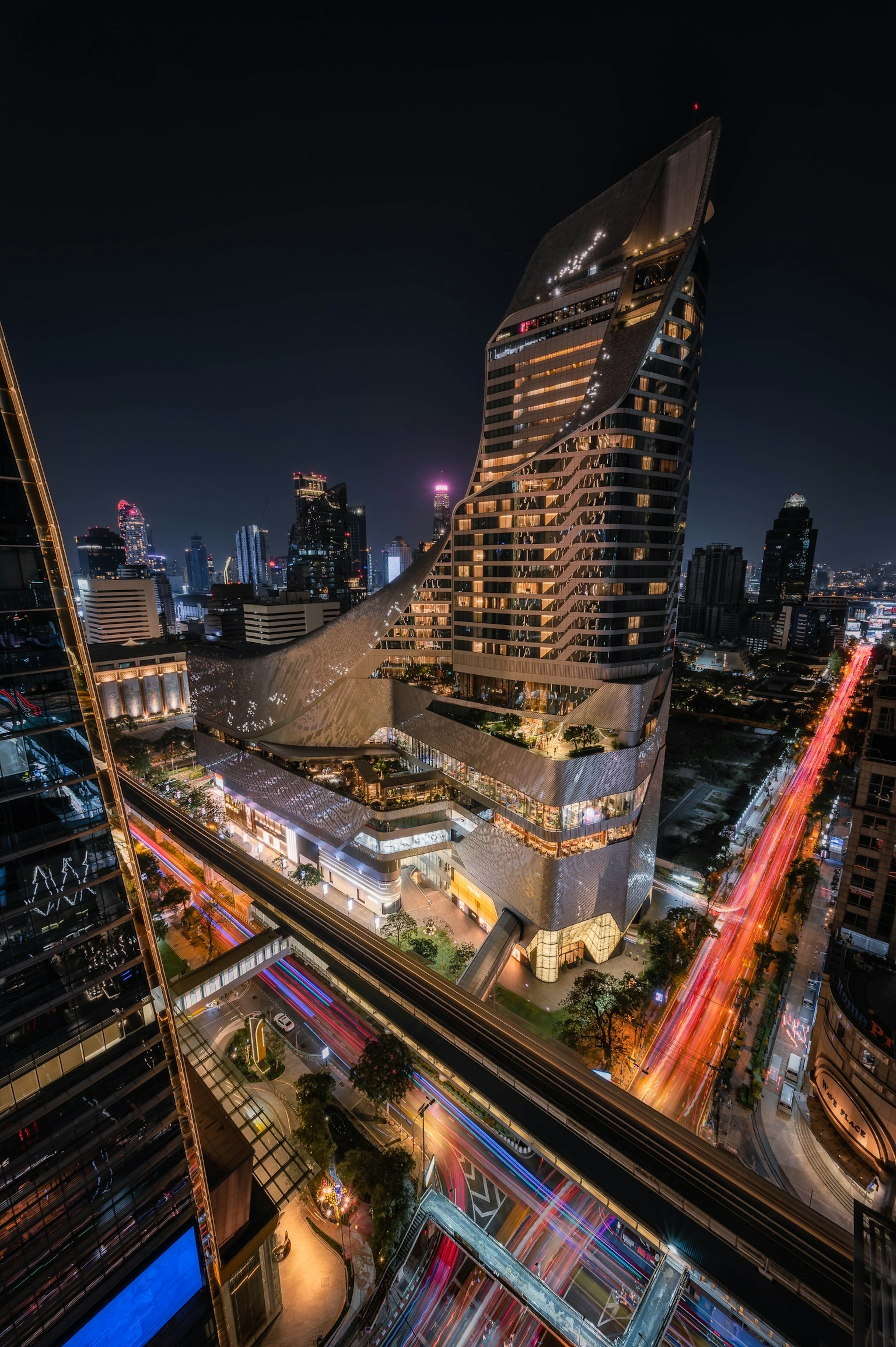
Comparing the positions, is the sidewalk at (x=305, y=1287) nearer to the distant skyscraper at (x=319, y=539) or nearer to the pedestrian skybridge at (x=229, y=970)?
the pedestrian skybridge at (x=229, y=970)

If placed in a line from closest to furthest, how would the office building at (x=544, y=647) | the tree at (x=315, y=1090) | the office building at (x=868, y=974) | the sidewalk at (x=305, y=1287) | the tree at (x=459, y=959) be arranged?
the sidewalk at (x=305, y=1287), the tree at (x=315, y=1090), the office building at (x=868, y=974), the tree at (x=459, y=959), the office building at (x=544, y=647)

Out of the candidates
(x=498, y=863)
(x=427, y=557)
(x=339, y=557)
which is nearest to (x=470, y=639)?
(x=427, y=557)

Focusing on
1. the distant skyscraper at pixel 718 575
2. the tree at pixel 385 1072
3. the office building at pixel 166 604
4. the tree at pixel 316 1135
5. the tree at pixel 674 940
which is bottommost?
the tree at pixel 674 940

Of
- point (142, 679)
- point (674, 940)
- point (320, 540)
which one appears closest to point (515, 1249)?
point (674, 940)

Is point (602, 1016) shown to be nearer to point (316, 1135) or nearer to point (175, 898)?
point (316, 1135)

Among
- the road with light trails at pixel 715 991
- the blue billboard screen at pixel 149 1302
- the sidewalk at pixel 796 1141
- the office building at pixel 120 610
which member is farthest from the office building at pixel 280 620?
the blue billboard screen at pixel 149 1302

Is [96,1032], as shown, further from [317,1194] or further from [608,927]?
[608,927]

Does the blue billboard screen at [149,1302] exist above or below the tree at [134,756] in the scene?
above
